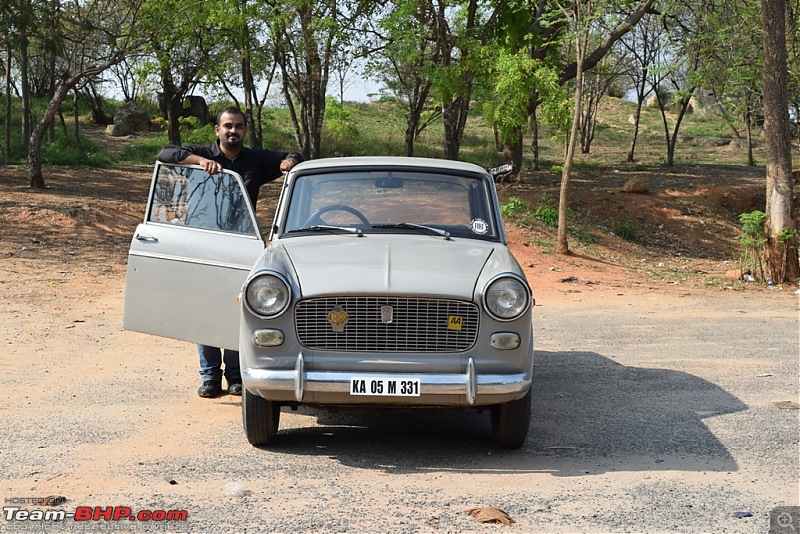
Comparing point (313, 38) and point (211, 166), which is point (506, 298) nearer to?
point (211, 166)

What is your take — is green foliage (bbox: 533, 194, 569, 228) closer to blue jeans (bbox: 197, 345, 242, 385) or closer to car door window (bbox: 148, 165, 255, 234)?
blue jeans (bbox: 197, 345, 242, 385)

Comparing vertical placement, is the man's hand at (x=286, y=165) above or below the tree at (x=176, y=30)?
below

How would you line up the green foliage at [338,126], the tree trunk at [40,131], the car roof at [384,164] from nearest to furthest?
the car roof at [384,164] < the tree trunk at [40,131] < the green foliage at [338,126]

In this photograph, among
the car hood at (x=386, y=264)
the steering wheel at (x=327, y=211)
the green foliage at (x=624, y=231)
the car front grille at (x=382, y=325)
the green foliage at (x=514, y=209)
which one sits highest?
the steering wheel at (x=327, y=211)

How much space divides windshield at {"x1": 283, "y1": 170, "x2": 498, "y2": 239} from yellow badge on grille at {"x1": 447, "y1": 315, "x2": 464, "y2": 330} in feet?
3.15

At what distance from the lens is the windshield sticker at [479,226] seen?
640 cm

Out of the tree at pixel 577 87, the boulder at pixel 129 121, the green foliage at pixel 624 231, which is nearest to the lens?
the tree at pixel 577 87

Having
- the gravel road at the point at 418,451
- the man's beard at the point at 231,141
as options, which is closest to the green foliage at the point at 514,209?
the gravel road at the point at 418,451

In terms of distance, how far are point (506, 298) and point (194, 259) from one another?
2231mm

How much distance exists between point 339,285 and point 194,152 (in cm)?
225

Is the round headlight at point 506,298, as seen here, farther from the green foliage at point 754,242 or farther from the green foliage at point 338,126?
the green foliage at point 338,126

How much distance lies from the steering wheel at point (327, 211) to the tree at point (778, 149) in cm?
1059

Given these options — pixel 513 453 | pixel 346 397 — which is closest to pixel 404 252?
pixel 346 397

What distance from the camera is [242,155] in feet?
24.2
